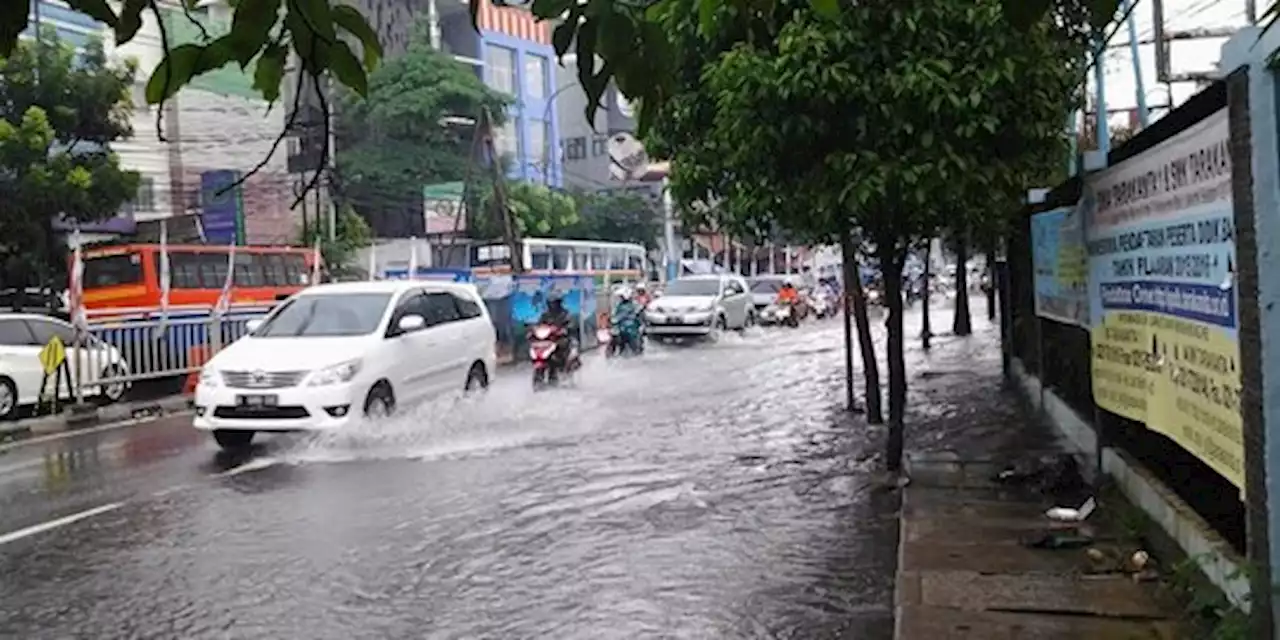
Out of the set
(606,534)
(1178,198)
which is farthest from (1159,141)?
(606,534)

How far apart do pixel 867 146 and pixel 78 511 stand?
20.1ft

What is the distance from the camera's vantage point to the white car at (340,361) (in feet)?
38.3

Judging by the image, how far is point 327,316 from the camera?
13125 mm

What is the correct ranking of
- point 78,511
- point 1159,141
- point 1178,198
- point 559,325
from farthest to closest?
point 559,325 → point 78,511 → point 1159,141 → point 1178,198

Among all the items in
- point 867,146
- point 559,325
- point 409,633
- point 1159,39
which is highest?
point 1159,39

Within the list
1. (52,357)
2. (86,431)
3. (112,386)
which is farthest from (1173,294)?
(112,386)

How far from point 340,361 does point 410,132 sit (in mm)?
32848

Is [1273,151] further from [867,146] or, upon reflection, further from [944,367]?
[944,367]

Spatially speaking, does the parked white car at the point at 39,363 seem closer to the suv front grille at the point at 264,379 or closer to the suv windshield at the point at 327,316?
the suv windshield at the point at 327,316

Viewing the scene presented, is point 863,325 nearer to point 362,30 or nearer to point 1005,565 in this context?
point 1005,565

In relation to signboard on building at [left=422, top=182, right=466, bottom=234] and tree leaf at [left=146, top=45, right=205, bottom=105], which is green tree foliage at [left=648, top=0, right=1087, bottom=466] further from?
signboard on building at [left=422, top=182, right=466, bottom=234]

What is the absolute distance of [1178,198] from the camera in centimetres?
557

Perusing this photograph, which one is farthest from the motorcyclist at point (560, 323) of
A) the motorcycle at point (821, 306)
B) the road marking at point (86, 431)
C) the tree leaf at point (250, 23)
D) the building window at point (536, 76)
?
the building window at point (536, 76)

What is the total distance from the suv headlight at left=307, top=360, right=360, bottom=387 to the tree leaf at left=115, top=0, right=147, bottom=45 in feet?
31.4
